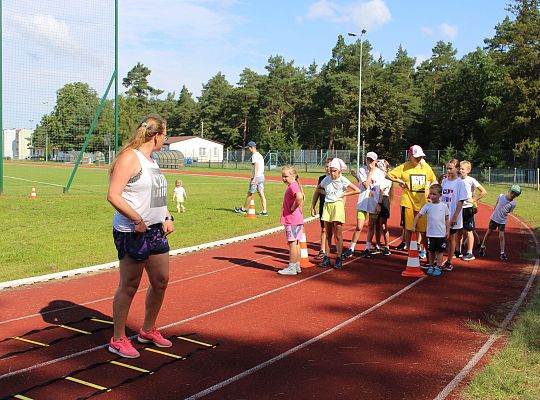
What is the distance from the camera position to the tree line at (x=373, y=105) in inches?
2053

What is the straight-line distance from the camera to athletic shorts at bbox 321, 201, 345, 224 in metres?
9.85

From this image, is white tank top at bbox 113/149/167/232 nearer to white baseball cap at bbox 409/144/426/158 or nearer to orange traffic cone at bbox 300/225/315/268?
orange traffic cone at bbox 300/225/315/268

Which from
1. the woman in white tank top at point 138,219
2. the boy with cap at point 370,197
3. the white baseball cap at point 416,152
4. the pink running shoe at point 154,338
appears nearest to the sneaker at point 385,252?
the boy with cap at point 370,197

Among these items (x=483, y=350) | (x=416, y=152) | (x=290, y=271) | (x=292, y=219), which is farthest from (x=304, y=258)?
(x=483, y=350)

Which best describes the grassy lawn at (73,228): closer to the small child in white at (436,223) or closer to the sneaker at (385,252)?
the sneaker at (385,252)

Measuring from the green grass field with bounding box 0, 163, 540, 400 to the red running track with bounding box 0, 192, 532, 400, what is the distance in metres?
0.40

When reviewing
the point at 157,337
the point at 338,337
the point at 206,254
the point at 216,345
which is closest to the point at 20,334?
the point at 157,337

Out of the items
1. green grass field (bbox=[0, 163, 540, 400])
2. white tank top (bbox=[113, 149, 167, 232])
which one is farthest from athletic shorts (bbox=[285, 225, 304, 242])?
white tank top (bbox=[113, 149, 167, 232])

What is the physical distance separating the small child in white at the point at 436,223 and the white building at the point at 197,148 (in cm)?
8476

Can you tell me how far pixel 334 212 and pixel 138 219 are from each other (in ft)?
18.0

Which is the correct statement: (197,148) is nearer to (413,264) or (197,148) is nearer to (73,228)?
(73,228)

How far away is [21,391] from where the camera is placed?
4570 millimetres

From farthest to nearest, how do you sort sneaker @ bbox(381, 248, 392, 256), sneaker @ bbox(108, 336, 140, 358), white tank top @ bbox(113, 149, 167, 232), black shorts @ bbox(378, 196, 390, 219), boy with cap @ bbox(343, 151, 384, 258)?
sneaker @ bbox(381, 248, 392, 256), black shorts @ bbox(378, 196, 390, 219), boy with cap @ bbox(343, 151, 384, 258), sneaker @ bbox(108, 336, 140, 358), white tank top @ bbox(113, 149, 167, 232)

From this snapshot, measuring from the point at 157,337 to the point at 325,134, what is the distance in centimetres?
8849
